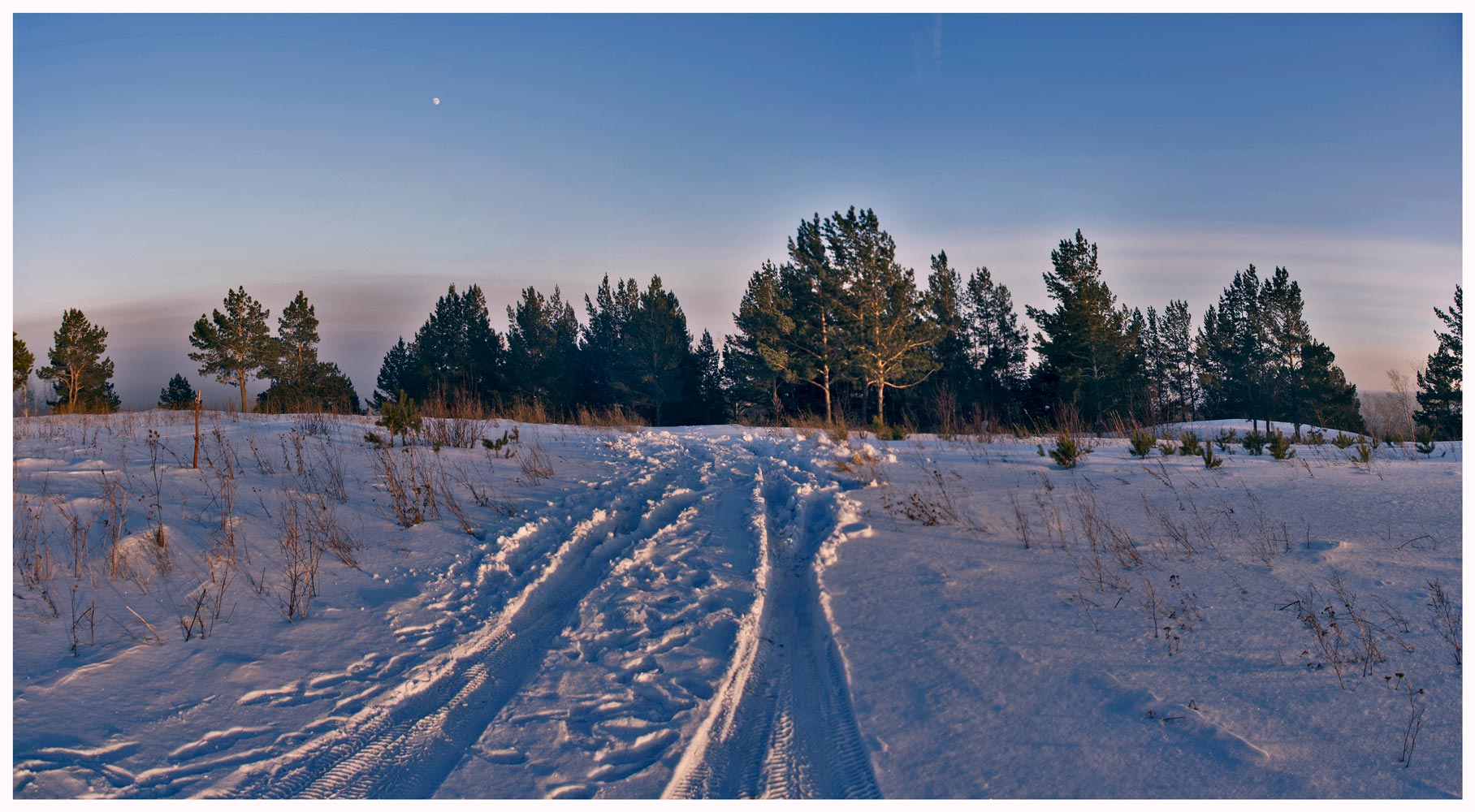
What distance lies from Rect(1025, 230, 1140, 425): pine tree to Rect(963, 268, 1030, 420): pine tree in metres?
6.63

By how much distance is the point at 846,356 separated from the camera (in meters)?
37.2

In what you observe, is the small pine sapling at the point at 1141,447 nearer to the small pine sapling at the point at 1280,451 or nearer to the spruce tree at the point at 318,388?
the small pine sapling at the point at 1280,451

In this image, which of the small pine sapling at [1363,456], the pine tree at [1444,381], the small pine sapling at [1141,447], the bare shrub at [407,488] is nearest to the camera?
the bare shrub at [407,488]

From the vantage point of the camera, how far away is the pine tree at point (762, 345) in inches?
1363

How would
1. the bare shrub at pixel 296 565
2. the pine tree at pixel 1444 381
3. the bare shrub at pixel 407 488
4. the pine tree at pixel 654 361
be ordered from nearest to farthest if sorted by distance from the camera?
the bare shrub at pixel 296 565 < the bare shrub at pixel 407 488 < the pine tree at pixel 1444 381 < the pine tree at pixel 654 361

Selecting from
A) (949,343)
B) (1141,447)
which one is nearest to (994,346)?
(949,343)

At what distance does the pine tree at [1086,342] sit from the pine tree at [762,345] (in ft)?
48.4

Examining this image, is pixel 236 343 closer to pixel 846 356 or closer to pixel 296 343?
pixel 296 343

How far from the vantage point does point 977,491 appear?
6.75 meters

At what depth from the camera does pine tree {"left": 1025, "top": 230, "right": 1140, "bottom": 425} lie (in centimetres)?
3547

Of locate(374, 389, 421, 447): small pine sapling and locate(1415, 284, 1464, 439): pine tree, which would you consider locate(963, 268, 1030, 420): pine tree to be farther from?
locate(374, 389, 421, 447): small pine sapling

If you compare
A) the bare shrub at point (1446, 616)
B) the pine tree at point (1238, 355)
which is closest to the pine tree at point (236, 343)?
the bare shrub at point (1446, 616)

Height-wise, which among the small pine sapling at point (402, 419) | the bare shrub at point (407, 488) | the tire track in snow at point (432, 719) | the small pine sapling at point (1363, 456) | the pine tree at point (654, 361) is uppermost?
the pine tree at point (654, 361)

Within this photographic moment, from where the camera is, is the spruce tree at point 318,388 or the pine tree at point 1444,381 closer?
the pine tree at point 1444,381
